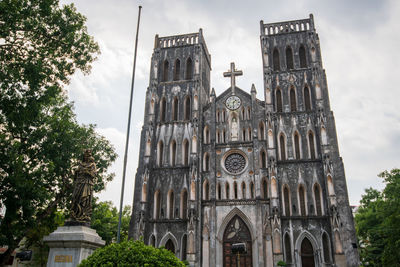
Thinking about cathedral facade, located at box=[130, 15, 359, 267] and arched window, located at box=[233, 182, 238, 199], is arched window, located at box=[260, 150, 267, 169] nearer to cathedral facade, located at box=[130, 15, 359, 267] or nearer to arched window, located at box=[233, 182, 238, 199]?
cathedral facade, located at box=[130, 15, 359, 267]

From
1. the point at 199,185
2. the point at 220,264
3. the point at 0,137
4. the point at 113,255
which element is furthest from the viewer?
the point at 199,185

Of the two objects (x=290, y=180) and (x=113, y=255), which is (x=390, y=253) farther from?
(x=113, y=255)

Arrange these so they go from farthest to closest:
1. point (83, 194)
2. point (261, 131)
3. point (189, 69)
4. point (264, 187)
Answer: point (189, 69) < point (261, 131) < point (264, 187) < point (83, 194)

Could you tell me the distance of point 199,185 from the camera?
2778 cm

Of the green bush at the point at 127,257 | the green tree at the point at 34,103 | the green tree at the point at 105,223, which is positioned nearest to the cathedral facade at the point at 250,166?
the green tree at the point at 105,223

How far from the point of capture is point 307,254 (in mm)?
24750

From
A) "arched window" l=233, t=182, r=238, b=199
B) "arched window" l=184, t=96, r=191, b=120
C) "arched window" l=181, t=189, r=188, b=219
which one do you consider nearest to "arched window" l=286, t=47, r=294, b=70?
"arched window" l=184, t=96, r=191, b=120

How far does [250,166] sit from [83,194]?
1968 centimetres

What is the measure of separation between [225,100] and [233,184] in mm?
7558

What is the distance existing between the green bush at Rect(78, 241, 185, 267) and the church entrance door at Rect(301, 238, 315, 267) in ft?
60.1

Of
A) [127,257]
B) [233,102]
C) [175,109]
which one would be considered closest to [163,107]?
[175,109]

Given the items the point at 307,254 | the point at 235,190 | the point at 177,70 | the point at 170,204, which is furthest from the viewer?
the point at 177,70

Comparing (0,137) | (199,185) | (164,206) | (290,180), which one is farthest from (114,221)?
(0,137)

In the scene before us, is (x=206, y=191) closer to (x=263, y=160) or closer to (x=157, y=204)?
(x=157, y=204)
